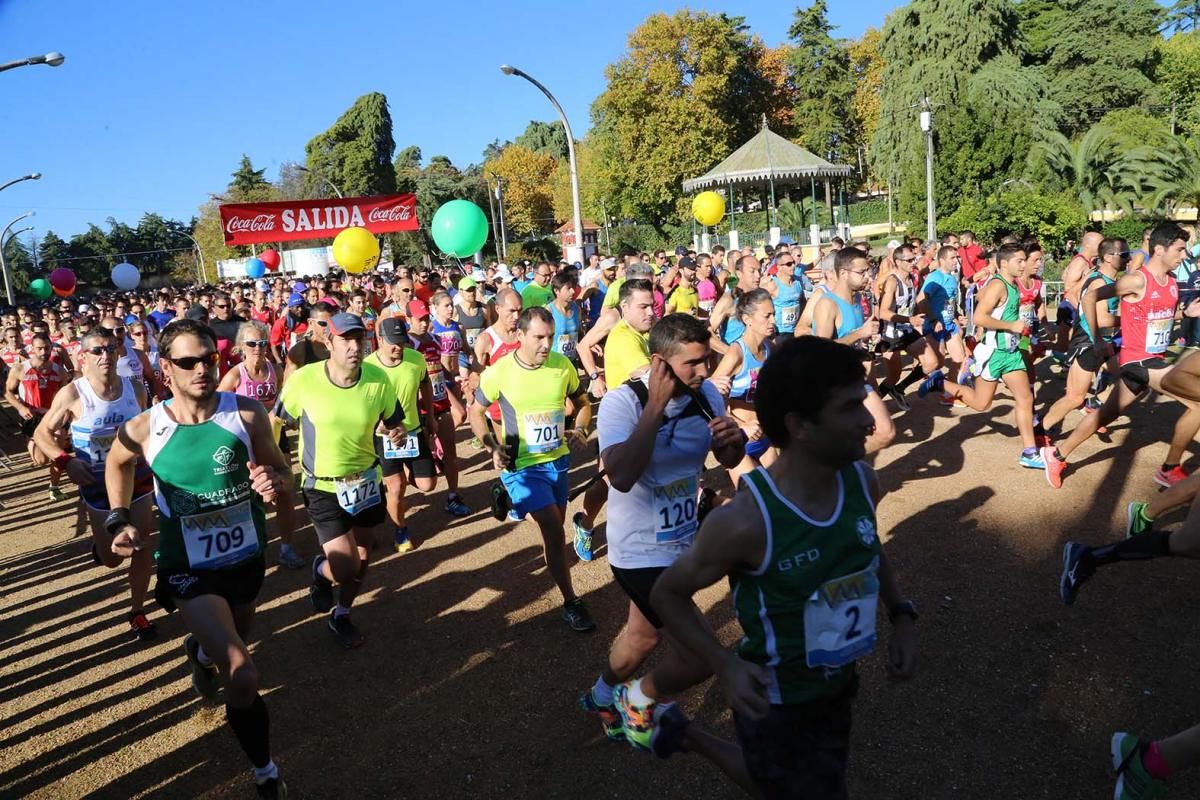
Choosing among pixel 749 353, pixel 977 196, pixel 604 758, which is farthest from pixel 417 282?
pixel 977 196

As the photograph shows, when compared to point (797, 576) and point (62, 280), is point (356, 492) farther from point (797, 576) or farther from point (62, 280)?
point (62, 280)

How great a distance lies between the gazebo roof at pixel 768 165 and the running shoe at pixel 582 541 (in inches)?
1192

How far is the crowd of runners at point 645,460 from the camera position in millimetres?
2285

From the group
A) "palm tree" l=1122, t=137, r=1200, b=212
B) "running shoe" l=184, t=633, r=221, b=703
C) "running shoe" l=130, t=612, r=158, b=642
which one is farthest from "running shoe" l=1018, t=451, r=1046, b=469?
"palm tree" l=1122, t=137, r=1200, b=212

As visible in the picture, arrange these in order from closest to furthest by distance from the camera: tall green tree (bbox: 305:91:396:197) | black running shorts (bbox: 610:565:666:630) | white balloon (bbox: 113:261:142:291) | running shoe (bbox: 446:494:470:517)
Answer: black running shorts (bbox: 610:565:666:630) → running shoe (bbox: 446:494:470:517) → white balloon (bbox: 113:261:142:291) → tall green tree (bbox: 305:91:396:197)

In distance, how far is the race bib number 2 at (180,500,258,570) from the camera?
12.0 feet

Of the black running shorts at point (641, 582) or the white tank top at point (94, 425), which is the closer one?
the black running shorts at point (641, 582)

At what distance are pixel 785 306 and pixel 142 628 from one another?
7.45 meters

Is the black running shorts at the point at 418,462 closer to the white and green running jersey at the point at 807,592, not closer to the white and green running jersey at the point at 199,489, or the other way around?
the white and green running jersey at the point at 199,489

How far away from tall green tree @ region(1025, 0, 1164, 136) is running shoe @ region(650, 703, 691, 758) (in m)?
50.6

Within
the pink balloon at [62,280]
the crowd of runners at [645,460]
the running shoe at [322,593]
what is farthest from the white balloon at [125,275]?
the running shoe at [322,593]

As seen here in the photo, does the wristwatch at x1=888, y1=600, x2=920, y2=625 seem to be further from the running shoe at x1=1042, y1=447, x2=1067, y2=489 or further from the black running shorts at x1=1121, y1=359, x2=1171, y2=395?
the running shoe at x1=1042, y1=447, x2=1067, y2=489

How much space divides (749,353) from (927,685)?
2743 millimetres

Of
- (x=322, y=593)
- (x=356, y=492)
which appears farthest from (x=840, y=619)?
(x=322, y=593)
